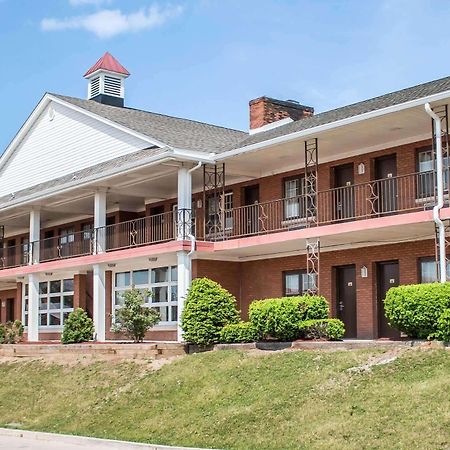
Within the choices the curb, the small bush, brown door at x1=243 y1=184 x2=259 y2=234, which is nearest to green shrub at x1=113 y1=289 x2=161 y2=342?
brown door at x1=243 y1=184 x2=259 y2=234

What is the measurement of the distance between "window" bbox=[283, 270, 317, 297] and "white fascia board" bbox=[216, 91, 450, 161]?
433 centimetres

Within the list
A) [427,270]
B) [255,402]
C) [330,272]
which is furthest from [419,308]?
[330,272]

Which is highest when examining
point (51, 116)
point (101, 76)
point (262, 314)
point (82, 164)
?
point (101, 76)

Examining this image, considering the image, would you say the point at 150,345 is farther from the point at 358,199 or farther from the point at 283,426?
the point at 283,426

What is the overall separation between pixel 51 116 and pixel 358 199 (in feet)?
50.3

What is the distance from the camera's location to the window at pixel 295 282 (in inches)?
1025

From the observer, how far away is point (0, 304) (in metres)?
42.2

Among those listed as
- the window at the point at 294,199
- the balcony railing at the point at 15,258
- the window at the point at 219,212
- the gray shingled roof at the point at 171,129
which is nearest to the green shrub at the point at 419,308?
the window at the point at 294,199

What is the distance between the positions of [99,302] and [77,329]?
46.5 inches

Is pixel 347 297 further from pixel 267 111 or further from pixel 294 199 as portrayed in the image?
pixel 267 111

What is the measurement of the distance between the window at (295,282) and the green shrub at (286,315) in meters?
4.49

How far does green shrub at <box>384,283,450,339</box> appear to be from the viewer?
17094 mm

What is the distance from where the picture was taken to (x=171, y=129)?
30359 millimetres

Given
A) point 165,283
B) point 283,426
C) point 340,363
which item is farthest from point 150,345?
point 283,426
